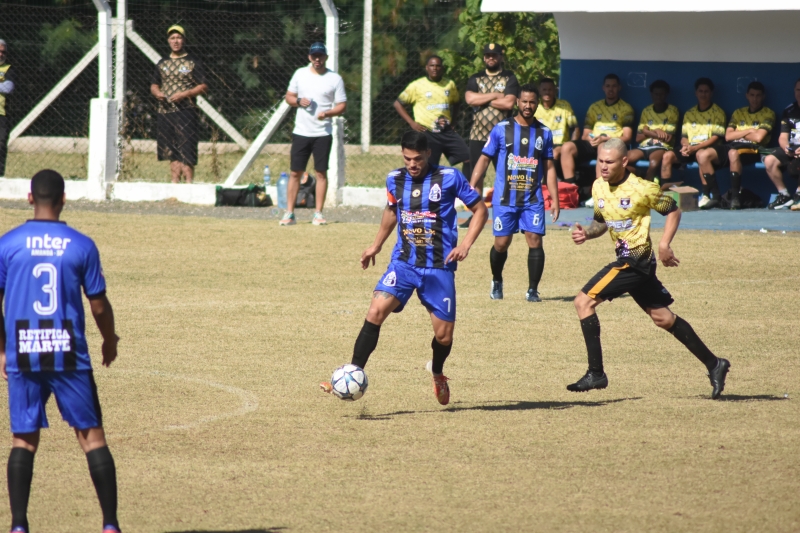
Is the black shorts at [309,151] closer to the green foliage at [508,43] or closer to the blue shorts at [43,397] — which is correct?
the green foliage at [508,43]

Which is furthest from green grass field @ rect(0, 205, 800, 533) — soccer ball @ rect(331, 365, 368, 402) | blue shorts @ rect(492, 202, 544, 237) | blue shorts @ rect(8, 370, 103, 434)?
blue shorts @ rect(492, 202, 544, 237)

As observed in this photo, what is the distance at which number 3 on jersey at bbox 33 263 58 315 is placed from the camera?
183 inches

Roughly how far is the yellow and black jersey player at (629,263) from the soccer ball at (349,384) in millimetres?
1500

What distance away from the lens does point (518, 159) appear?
1133 centimetres

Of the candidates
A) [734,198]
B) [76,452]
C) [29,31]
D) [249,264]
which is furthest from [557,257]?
[29,31]

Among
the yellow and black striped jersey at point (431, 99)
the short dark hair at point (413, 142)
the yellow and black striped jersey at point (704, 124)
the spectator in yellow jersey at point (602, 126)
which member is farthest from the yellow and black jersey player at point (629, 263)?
the yellow and black striped jersey at point (704, 124)

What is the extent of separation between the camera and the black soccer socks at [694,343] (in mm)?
7578

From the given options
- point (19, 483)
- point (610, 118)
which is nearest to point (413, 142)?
point (19, 483)

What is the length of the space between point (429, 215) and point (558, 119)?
11.2 metres

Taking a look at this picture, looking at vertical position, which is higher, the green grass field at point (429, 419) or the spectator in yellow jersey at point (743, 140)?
the spectator in yellow jersey at point (743, 140)

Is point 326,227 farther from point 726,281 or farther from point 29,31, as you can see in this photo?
point 29,31

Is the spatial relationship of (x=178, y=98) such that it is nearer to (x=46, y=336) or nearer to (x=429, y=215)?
(x=429, y=215)

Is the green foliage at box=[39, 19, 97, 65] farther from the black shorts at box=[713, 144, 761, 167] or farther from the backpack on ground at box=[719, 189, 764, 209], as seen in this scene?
the backpack on ground at box=[719, 189, 764, 209]

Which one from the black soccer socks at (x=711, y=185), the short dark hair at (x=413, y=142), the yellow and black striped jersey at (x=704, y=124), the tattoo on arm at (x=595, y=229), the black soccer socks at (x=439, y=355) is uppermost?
the yellow and black striped jersey at (x=704, y=124)
